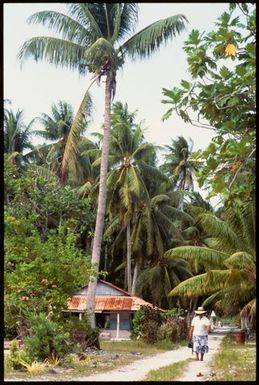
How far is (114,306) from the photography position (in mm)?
25094

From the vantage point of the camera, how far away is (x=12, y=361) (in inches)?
408

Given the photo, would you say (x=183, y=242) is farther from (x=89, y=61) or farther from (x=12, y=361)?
(x=12, y=361)

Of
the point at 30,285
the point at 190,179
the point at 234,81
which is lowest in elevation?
the point at 30,285

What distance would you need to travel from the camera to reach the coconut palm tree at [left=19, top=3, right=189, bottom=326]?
54.5ft

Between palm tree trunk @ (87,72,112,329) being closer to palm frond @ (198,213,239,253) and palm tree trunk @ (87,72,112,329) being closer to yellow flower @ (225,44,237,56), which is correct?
palm frond @ (198,213,239,253)

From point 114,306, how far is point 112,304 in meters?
0.21

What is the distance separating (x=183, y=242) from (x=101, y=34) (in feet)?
52.2

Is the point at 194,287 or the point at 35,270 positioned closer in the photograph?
the point at 35,270

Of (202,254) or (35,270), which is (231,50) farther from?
(202,254)

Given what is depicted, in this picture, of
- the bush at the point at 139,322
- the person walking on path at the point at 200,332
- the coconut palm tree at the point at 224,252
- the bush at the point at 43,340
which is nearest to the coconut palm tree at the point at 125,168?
the bush at the point at 139,322

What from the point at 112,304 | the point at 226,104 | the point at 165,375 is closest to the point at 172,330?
the point at 112,304

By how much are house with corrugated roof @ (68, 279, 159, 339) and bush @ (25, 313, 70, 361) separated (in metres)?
14.1

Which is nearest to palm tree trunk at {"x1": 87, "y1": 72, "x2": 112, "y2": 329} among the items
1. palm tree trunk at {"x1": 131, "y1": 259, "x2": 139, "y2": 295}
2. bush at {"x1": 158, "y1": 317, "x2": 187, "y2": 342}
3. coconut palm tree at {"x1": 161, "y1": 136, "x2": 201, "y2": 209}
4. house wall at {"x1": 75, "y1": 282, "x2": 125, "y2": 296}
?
bush at {"x1": 158, "y1": 317, "x2": 187, "y2": 342}

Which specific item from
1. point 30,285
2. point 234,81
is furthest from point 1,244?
point 30,285
